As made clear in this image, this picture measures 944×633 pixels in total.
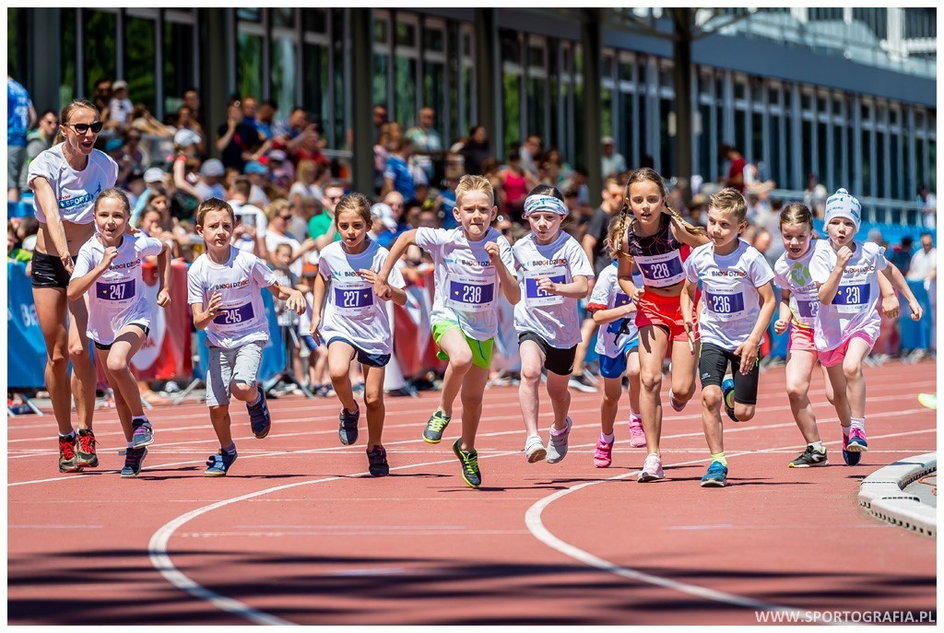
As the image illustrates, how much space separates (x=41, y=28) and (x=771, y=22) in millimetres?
30640

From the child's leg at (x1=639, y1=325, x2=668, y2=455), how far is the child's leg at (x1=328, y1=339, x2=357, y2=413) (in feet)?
6.33

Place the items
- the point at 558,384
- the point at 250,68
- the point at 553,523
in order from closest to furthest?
1. the point at 553,523
2. the point at 558,384
3. the point at 250,68

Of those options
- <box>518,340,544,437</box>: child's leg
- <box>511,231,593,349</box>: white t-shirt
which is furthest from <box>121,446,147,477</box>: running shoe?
<box>511,231,593,349</box>: white t-shirt

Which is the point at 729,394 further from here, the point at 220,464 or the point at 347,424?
the point at 220,464

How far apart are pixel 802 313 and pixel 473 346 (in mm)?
2755

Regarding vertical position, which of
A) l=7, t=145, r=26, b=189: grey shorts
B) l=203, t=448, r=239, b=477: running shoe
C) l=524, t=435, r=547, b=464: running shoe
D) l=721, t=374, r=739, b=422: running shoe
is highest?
l=7, t=145, r=26, b=189: grey shorts

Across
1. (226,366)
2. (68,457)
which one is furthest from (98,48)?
(226,366)

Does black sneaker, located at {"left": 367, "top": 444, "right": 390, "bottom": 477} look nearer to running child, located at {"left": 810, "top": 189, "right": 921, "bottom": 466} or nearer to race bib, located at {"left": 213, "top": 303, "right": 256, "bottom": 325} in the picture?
race bib, located at {"left": 213, "top": 303, "right": 256, "bottom": 325}

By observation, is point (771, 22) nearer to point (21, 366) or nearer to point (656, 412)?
point (21, 366)

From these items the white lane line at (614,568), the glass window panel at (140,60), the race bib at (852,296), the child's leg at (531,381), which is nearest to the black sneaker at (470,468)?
the white lane line at (614,568)

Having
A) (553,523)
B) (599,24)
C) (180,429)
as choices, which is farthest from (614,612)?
(599,24)

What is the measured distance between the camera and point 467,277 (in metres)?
11.9

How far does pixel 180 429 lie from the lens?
1669 cm

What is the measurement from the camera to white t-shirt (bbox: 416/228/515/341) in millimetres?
11891
